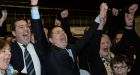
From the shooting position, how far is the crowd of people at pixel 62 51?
2990mm

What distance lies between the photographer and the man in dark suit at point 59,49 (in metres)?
2.98

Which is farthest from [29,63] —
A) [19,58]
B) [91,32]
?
[91,32]

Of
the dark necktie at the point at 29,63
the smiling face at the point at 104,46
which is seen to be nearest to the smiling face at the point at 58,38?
the dark necktie at the point at 29,63

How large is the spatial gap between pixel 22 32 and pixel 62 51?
450 mm

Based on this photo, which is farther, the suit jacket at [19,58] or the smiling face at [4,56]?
A: the suit jacket at [19,58]

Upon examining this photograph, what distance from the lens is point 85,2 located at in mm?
7191

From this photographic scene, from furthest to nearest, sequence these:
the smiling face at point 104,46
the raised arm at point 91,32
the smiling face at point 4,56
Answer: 1. the smiling face at point 104,46
2. the raised arm at point 91,32
3. the smiling face at point 4,56

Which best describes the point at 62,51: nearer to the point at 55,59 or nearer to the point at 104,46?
the point at 55,59

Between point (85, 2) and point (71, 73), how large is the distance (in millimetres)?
4242

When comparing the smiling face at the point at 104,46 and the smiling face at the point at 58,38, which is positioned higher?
the smiling face at the point at 58,38

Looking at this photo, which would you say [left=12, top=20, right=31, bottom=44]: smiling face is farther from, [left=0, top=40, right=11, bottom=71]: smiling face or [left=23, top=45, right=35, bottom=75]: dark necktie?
[left=0, top=40, right=11, bottom=71]: smiling face

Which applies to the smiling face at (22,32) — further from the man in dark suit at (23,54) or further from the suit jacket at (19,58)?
the suit jacket at (19,58)

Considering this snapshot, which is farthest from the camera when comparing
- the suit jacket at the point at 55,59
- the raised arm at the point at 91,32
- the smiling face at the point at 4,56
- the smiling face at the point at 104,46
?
the smiling face at the point at 104,46

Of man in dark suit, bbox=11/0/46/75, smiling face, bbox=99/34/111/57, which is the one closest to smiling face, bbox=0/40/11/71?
man in dark suit, bbox=11/0/46/75
